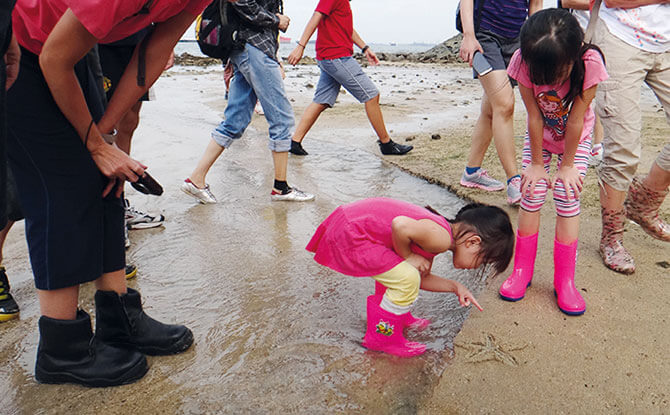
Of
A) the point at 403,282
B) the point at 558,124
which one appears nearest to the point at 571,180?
the point at 558,124

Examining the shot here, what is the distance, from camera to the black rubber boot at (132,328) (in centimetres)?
212

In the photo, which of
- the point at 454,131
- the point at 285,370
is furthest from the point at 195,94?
the point at 285,370

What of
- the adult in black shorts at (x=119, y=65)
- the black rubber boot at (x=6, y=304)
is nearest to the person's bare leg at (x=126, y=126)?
the adult in black shorts at (x=119, y=65)

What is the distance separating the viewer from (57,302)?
1905 mm

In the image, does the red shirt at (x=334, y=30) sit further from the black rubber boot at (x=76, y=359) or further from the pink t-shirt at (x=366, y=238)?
the black rubber boot at (x=76, y=359)

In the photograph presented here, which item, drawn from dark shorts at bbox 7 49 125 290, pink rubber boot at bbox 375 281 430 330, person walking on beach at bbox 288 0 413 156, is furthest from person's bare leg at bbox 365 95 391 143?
dark shorts at bbox 7 49 125 290

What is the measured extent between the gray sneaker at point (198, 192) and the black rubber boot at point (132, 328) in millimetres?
1984

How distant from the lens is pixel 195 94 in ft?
37.8

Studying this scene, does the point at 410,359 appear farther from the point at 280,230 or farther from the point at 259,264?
the point at 280,230

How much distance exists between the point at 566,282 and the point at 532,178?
0.54 meters

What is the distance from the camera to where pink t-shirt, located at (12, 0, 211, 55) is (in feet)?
4.96

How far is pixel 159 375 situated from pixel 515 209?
2.84 metres

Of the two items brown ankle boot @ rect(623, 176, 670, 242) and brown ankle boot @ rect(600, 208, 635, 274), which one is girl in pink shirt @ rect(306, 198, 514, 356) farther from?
brown ankle boot @ rect(623, 176, 670, 242)

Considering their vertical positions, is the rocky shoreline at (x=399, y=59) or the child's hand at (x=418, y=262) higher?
the child's hand at (x=418, y=262)
